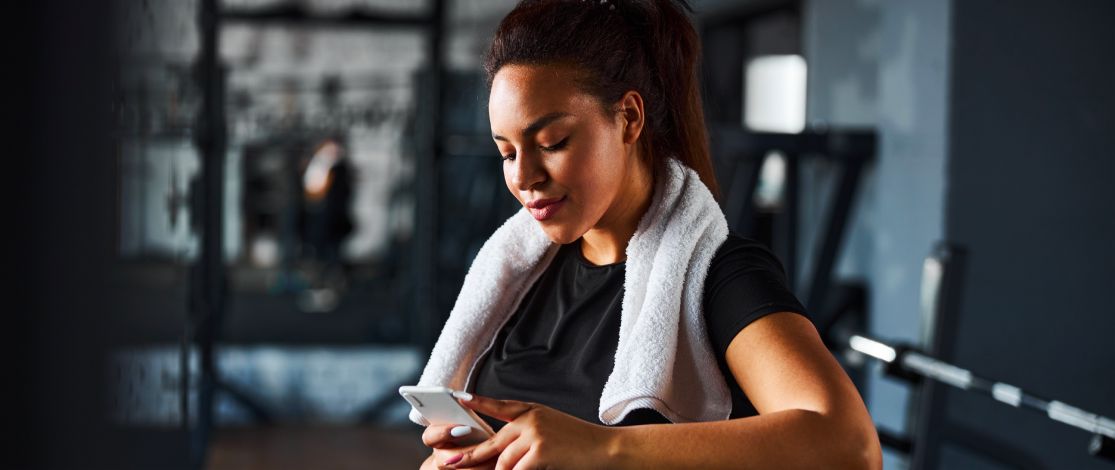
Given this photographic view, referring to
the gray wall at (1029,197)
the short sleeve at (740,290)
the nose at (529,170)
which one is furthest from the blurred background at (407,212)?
the short sleeve at (740,290)

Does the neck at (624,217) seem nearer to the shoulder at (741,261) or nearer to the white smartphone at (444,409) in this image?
the shoulder at (741,261)

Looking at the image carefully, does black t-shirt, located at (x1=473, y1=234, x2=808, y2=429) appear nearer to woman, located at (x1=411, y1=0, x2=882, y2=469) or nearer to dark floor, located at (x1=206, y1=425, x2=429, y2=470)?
woman, located at (x1=411, y1=0, x2=882, y2=469)

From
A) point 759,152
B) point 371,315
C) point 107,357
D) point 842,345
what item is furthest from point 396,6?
point 107,357

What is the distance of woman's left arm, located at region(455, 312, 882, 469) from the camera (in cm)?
94

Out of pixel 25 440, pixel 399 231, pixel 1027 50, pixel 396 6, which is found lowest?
pixel 399 231

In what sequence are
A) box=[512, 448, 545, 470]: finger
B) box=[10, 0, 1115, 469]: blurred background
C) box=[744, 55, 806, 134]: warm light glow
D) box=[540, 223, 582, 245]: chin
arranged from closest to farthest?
A: box=[10, 0, 1115, 469]: blurred background → box=[512, 448, 545, 470]: finger → box=[540, 223, 582, 245]: chin → box=[744, 55, 806, 134]: warm light glow

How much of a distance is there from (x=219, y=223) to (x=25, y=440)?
4.15 meters

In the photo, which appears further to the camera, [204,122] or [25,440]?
[204,122]

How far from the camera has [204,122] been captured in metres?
3.75

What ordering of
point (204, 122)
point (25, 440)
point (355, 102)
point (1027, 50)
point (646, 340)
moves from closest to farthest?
point (25, 440), point (646, 340), point (1027, 50), point (204, 122), point (355, 102)

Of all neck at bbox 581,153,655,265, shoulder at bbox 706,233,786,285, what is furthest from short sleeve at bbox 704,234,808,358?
neck at bbox 581,153,655,265

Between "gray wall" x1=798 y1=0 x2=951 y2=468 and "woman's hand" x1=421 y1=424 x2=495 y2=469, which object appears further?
"gray wall" x1=798 y1=0 x2=951 y2=468

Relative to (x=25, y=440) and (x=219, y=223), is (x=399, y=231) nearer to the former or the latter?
(x=219, y=223)

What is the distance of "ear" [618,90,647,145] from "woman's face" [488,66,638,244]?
1 centimetres
